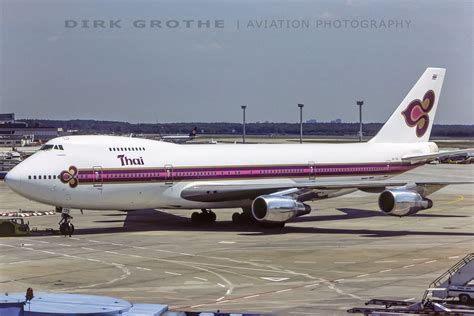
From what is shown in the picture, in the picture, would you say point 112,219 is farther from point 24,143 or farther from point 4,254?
point 24,143

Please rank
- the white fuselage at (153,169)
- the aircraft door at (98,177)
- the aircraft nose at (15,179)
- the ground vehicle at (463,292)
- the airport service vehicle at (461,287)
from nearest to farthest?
the ground vehicle at (463,292) → the airport service vehicle at (461,287) → the aircraft nose at (15,179) → the white fuselage at (153,169) → the aircraft door at (98,177)

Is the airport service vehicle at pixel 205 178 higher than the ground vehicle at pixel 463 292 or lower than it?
higher

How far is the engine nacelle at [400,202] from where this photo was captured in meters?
49.0

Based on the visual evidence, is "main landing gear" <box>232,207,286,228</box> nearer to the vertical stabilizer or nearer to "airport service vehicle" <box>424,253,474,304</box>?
the vertical stabilizer

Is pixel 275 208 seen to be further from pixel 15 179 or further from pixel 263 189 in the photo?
pixel 15 179

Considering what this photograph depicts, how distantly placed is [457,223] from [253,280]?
80.0ft

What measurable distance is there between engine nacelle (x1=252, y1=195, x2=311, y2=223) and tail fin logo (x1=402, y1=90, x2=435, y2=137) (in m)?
16.3

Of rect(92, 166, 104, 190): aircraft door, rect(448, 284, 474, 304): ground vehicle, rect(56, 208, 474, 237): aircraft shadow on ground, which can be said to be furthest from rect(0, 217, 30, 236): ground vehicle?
rect(448, 284, 474, 304): ground vehicle

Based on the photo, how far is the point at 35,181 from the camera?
4666 cm

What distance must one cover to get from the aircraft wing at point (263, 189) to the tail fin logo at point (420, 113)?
1153 centimetres

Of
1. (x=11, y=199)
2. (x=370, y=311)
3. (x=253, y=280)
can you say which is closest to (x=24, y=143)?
(x=11, y=199)

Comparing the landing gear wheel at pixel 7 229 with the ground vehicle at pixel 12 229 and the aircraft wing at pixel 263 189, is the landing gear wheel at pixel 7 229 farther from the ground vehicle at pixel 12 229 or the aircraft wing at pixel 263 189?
the aircraft wing at pixel 263 189

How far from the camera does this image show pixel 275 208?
4822 centimetres

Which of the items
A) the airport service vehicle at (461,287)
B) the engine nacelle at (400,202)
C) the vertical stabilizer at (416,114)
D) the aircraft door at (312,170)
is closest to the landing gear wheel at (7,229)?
the aircraft door at (312,170)
